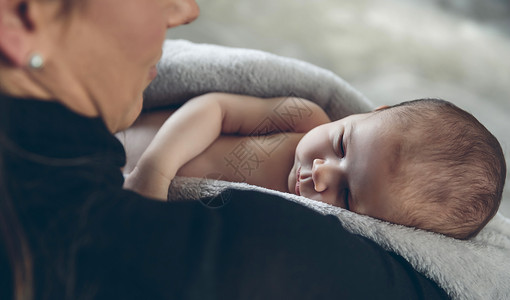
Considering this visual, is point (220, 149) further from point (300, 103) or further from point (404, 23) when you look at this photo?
point (404, 23)

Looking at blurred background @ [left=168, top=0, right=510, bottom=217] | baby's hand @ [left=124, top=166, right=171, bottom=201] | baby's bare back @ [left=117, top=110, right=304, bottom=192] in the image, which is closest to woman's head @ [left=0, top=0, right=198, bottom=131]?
baby's hand @ [left=124, top=166, right=171, bottom=201]

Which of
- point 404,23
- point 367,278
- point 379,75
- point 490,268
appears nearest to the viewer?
point 367,278

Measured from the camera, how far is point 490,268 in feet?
2.53

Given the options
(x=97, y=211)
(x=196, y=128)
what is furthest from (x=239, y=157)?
(x=97, y=211)

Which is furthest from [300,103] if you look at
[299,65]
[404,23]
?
[404,23]

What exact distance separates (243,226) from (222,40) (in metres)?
1.13

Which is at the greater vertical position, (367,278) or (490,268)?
(367,278)

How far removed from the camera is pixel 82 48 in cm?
44

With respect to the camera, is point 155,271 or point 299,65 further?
point 299,65

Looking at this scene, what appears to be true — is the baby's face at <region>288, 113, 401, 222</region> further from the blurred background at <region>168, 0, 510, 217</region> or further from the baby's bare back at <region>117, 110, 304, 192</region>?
the blurred background at <region>168, 0, 510, 217</region>

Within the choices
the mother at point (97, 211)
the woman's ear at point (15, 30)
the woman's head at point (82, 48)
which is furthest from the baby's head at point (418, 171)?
the woman's ear at point (15, 30)

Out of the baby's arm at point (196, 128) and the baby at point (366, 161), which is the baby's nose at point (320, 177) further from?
the baby's arm at point (196, 128)

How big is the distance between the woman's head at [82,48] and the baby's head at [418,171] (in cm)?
44

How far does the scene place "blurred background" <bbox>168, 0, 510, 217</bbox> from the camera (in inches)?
56.3
